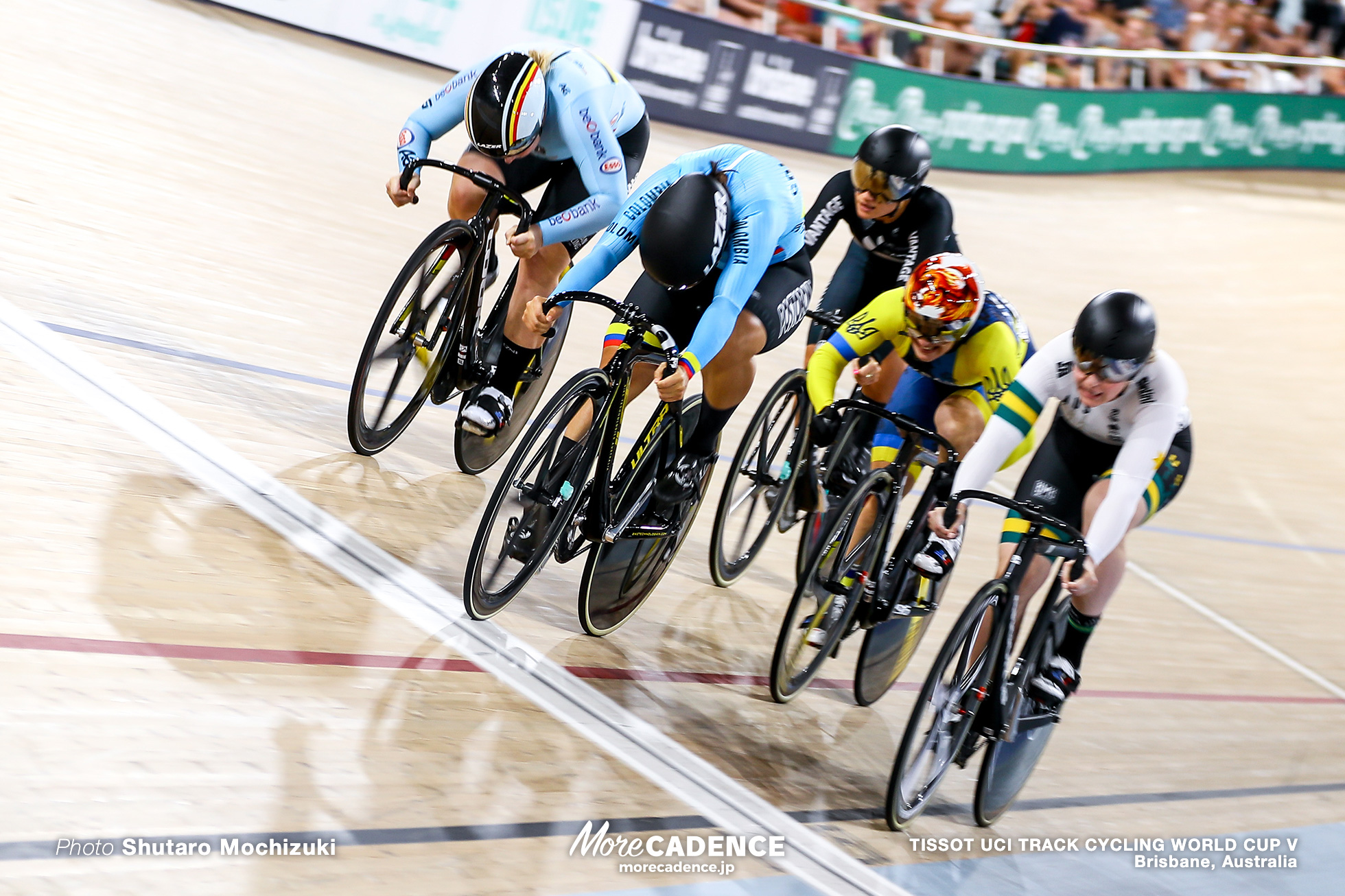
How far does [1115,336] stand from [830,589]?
1070 mm

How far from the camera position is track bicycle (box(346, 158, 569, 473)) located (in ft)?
11.7

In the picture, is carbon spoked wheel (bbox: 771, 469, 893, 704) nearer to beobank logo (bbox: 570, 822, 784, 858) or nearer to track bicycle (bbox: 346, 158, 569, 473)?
beobank logo (bbox: 570, 822, 784, 858)

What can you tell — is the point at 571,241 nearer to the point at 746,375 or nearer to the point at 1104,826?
the point at 746,375

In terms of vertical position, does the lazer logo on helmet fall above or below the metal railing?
below

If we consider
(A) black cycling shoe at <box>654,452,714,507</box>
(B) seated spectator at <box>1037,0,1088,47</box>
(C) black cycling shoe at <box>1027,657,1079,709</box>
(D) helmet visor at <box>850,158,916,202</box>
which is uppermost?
(B) seated spectator at <box>1037,0,1088,47</box>

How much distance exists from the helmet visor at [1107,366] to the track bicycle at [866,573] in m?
0.54

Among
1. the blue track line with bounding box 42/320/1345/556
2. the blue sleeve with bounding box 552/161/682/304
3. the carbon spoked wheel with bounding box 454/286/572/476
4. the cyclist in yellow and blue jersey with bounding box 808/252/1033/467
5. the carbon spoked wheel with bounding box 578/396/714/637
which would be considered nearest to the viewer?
the blue sleeve with bounding box 552/161/682/304

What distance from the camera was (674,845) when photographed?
97.4 inches

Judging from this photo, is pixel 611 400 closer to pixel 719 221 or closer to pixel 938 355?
pixel 719 221

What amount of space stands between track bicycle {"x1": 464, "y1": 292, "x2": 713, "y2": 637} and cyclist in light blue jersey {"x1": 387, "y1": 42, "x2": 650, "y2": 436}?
62 centimetres

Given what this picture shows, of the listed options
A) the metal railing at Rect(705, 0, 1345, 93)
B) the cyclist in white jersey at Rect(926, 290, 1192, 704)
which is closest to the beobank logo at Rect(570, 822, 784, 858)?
the cyclist in white jersey at Rect(926, 290, 1192, 704)

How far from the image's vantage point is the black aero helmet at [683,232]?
2.88 meters

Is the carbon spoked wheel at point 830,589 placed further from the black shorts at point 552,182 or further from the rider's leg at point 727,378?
the black shorts at point 552,182

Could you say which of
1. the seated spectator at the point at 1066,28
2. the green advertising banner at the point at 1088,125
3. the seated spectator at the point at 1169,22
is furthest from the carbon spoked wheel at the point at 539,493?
the seated spectator at the point at 1169,22
